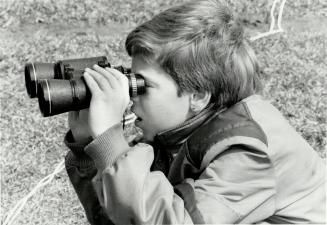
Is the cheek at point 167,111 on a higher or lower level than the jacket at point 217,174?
higher

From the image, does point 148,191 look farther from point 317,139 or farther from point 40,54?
point 40,54

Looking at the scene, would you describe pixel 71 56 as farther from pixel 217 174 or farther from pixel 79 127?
pixel 217 174

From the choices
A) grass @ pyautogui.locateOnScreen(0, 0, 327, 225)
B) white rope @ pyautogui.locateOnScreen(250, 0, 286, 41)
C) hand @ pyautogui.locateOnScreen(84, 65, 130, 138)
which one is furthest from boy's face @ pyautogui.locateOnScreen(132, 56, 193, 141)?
white rope @ pyautogui.locateOnScreen(250, 0, 286, 41)

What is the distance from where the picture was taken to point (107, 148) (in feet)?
6.22

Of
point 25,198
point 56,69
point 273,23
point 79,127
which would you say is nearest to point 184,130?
point 79,127

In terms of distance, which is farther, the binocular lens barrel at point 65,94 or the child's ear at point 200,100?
the child's ear at point 200,100

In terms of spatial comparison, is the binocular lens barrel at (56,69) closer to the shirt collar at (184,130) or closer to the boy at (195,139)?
the boy at (195,139)

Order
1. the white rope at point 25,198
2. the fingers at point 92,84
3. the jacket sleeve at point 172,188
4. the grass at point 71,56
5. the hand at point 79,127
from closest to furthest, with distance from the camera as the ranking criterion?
1. the jacket sleeve at point 172,188
2. the fingers at point 92,84
3. the hand at point 79,127
4. the white rope at point 25,198
5. the grass at point 71,56

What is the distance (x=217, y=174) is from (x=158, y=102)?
33 cm

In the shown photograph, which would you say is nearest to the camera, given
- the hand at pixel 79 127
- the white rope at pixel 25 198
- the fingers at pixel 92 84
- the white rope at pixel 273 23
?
the fingers at pixel 92 84

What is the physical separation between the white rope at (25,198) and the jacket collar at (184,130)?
1.04 m

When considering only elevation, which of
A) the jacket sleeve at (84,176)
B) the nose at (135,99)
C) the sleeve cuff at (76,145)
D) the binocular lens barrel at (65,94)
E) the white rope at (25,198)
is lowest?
the white rope at (25,198)

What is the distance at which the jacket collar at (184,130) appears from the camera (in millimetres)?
2109

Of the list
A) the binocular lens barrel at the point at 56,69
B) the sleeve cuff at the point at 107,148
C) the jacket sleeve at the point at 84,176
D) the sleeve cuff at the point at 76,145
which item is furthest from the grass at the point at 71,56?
the sleeve cuff at the point at 107,148
